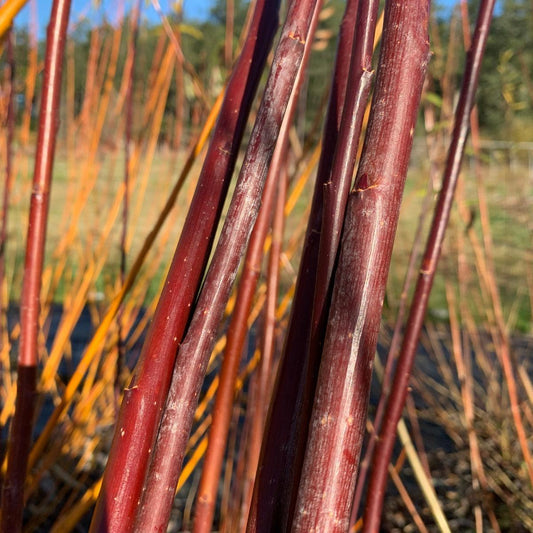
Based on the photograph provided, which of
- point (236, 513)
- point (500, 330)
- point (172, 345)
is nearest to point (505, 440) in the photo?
point (500, 330)

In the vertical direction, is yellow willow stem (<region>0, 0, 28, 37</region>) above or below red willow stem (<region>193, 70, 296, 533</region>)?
above

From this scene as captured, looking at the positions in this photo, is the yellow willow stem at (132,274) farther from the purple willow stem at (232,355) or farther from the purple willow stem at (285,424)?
the purple willow stem at (285,424)

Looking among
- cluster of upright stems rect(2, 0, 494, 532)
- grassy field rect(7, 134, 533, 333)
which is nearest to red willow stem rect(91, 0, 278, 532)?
cluster of upright stems rect(2, 0, 494, 532)

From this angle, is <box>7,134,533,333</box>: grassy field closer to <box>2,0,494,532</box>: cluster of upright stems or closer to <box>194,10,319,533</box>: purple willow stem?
<box>194,10,319,533</box>: purple willow stem

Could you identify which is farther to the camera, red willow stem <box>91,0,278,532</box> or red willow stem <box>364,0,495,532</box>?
red willow stem <box>364,0,495,532</box>

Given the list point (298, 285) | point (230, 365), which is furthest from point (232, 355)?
point (298, 285)

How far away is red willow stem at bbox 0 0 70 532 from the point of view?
31 cm

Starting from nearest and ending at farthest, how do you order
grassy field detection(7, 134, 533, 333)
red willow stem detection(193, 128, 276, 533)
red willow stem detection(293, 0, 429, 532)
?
red willow stem detection(293, 0, 429, 532) < red willow stem detection(193, 128, 276, 533) < grassy field detection(7, 134, 533, 333)

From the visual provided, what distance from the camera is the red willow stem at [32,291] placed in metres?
0.31

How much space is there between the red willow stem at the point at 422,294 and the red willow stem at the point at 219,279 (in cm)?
14

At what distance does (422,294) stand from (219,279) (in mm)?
159

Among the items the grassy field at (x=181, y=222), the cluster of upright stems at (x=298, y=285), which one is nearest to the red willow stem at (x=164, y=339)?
the cluster of upright stems at (x=298, y=285)

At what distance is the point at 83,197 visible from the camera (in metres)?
0.94

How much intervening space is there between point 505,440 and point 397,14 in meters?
1.36
